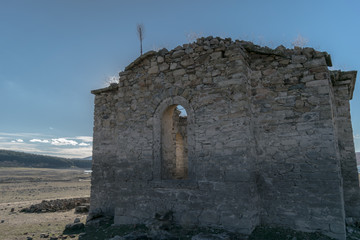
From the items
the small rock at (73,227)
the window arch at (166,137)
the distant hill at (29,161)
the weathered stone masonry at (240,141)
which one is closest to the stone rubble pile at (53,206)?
the small rock at (73,227)

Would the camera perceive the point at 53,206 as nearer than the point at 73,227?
No

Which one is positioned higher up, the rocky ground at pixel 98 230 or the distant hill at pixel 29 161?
the distant hill at pixel 29 161

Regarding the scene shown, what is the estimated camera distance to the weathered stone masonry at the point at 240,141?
17.8 feet

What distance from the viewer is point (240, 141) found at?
18.4 ft

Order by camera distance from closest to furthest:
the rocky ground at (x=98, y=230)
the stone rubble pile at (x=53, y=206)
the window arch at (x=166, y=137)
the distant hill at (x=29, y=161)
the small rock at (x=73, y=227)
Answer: the rocky ground at (x=98, y=230)
the window arch at (x=166, y=137)
the small rock at (x=73, y=227)
the stone rubble pile at (x=53, y=206)
the distant hill at (x=29, y=161)

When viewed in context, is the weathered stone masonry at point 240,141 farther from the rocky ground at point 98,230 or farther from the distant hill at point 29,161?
the distant hill at point 29,161

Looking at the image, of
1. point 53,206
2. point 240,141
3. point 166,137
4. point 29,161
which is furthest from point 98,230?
point 29,161

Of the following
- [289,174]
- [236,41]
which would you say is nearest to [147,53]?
[236,41]

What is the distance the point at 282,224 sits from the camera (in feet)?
18.2

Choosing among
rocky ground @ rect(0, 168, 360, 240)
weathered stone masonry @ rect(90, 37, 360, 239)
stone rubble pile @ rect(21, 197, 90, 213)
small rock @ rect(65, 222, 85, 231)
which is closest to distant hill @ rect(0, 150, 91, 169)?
stone rubble pile @ rect(21, 197, 90, 213)

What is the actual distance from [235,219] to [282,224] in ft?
3.56

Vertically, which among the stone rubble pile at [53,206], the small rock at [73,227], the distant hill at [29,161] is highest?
the distant hill at [29,161]

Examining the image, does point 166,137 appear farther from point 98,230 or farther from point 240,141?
point 98,230

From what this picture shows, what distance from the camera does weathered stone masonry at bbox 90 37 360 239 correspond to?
5434 mm
